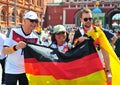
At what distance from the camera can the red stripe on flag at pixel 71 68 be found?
450 centimetres

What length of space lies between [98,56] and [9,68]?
131 centimetres

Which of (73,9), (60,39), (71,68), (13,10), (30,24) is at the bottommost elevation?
(73,9)

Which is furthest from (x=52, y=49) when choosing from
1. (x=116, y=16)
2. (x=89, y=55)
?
(x=116, y=16)

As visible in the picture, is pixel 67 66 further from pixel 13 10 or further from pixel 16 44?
pixel 13 10

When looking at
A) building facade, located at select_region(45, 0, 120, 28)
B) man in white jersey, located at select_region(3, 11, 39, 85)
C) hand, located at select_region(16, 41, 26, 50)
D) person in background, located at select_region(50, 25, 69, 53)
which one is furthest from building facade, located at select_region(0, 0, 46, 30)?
hand, located at select_region(16, 41, 26, 50)

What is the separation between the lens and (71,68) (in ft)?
14.8

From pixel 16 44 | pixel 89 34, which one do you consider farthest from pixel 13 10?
pixel 89 34

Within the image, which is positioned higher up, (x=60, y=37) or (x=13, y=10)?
(x=60, y=37)

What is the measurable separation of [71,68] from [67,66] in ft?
0.20

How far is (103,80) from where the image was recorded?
4.49 metres

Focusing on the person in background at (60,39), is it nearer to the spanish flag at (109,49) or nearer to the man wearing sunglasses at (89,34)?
the man wearing sunglasses at (89,34)

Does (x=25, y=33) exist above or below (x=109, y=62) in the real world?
above

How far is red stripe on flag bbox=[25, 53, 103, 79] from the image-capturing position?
177 inches

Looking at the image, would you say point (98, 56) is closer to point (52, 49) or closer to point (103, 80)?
point (103, 80)
